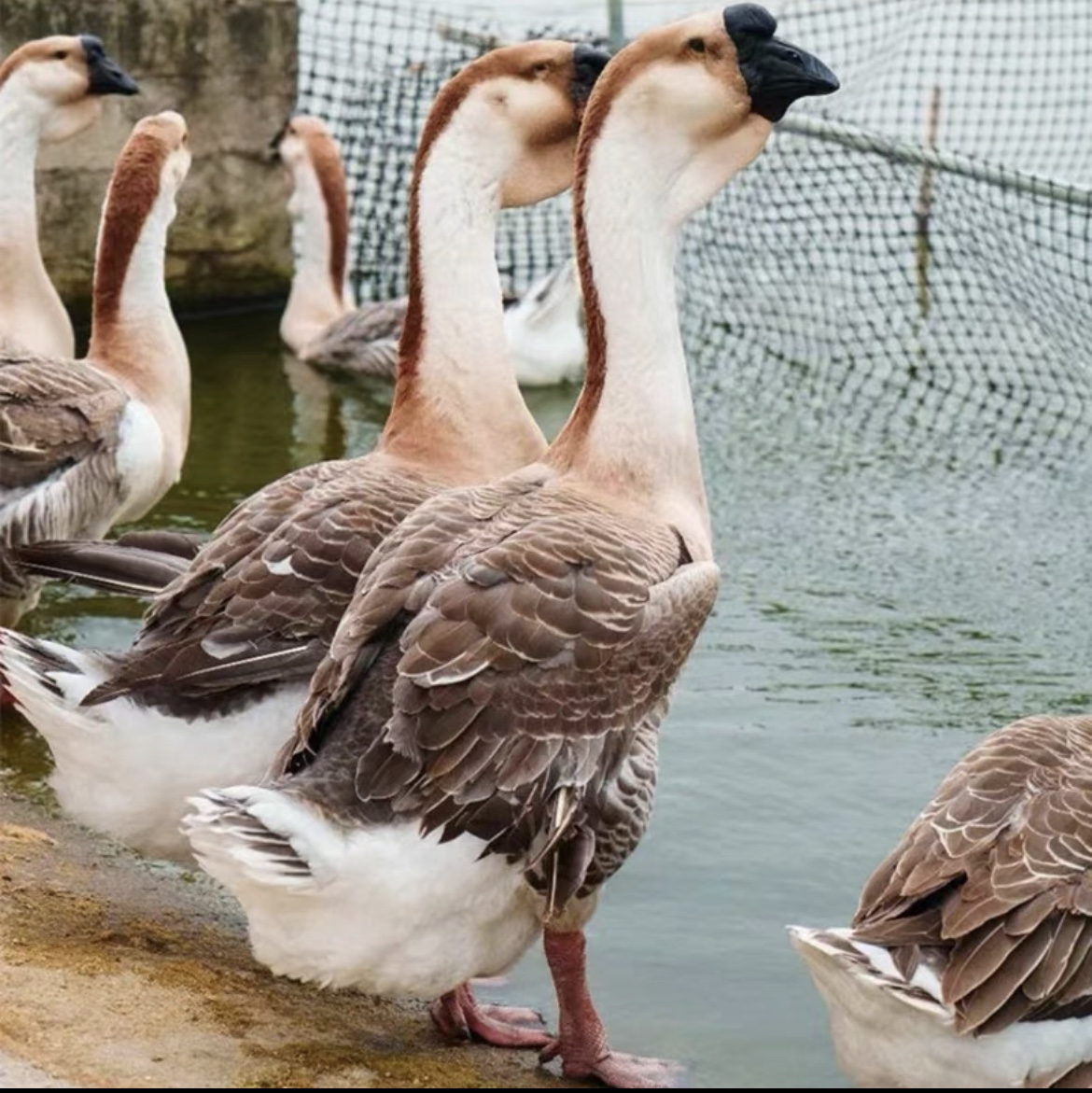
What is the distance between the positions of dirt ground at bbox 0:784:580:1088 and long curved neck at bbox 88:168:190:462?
2594 mm

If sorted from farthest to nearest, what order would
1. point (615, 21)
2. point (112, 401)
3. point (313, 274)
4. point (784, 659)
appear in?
point (313, 274)
point (615, 21)
point (784, 659)
point (112, 401)

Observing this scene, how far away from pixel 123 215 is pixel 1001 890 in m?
5.08

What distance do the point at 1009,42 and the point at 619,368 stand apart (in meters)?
13.8

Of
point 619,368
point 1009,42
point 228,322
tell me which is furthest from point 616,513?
point 1009,42

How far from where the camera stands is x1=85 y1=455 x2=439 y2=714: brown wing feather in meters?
5.50

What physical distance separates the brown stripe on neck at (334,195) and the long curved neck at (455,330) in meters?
6.88

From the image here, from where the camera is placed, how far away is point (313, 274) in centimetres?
1389

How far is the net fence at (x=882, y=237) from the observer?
11625 mm

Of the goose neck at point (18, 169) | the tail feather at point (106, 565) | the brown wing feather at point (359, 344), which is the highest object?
the goose neck at point (18, 169)

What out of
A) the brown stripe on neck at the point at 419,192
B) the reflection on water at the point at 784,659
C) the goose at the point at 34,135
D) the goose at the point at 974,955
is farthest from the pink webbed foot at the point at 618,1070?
the goose at the point at 34,135

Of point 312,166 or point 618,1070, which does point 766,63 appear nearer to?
point 618,1070

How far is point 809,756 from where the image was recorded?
742cm

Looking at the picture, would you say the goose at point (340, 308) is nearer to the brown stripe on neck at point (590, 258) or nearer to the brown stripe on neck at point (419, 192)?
the brown stripe on neck at point (419, 192)

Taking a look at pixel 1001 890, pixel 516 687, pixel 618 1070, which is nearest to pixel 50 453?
pixel 516 687
